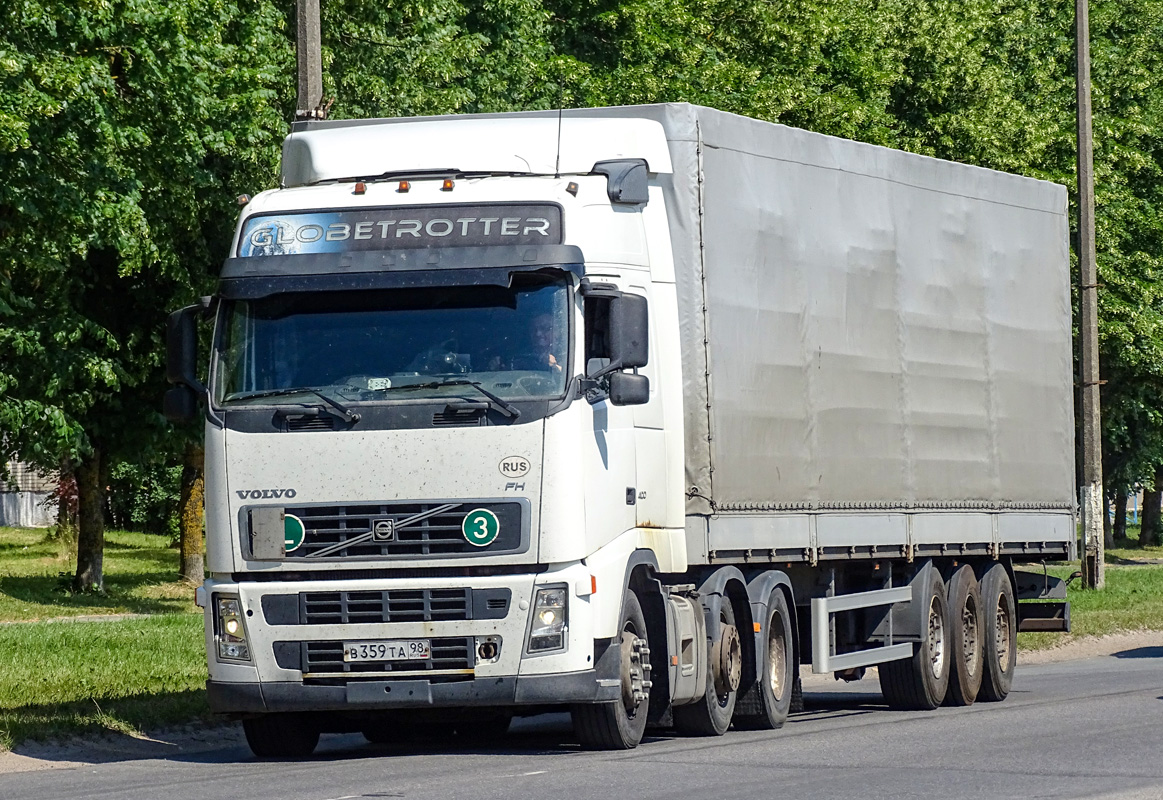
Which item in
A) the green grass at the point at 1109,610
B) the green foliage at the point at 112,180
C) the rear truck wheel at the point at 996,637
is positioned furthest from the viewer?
the green grass at the point at 1109,610

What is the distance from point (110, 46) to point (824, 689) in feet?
35.7

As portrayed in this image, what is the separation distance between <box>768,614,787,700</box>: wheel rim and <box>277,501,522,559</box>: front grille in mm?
3448

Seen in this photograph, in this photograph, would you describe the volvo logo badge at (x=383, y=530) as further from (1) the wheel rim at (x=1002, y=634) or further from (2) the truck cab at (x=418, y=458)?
(1) the wheel rim at (x=1002, y=634)

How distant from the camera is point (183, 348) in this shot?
39.0 feet

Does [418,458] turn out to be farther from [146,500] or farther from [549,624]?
[146,500]

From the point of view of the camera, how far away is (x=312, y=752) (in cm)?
1319

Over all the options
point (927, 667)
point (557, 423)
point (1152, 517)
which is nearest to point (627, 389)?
point (557, 423)

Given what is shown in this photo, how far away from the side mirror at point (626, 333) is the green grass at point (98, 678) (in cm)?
473

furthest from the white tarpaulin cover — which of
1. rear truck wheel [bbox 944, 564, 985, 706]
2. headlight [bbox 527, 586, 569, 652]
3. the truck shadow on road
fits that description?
the truck shadow on road

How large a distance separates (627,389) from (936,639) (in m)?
5.99

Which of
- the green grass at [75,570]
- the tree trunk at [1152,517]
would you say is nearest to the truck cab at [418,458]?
the green grass at [75,570]

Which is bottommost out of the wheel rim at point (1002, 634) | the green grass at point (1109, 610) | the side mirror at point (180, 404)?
the green grass at point (1109, 610)

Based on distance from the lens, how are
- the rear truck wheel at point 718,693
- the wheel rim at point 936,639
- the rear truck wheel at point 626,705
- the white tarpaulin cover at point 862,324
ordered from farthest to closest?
the wheel rim at point 936,639 < the rear truck wheel at point 718,693 < the white tarpaulin cover at point 862,324 < the rear truck wheel at point 626,705

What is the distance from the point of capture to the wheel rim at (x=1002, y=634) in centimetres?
1752
